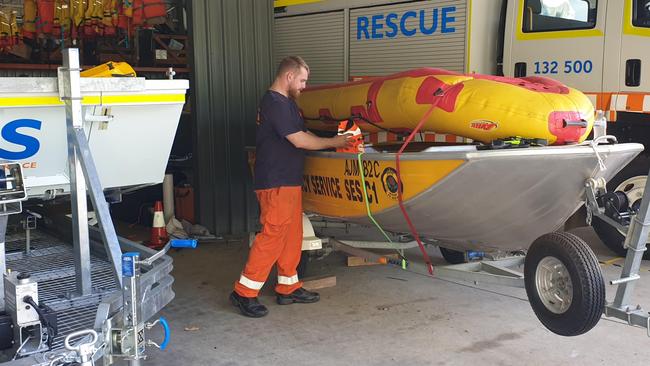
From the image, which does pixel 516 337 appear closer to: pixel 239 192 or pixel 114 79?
pixel 114 79

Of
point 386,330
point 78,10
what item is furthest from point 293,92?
point 78,10

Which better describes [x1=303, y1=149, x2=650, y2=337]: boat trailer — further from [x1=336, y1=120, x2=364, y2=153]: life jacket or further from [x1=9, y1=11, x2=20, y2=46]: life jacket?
[x1=9, y1=11, x2=20, y2=46]: life jacket

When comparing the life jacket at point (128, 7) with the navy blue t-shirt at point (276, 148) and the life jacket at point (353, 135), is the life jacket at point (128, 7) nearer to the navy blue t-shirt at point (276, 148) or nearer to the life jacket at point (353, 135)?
the navy blue t-shirt at point (276, 148)

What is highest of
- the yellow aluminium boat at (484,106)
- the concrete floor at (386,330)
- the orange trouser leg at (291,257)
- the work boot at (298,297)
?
the yellow aluminium boat at (484,106)

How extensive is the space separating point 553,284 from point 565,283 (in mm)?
87

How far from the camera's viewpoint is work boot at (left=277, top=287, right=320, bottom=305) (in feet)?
15.0

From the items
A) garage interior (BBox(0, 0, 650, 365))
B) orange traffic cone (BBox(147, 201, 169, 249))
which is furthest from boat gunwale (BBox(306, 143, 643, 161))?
orange traffic cone (BBox(147, 201, 169, 249))

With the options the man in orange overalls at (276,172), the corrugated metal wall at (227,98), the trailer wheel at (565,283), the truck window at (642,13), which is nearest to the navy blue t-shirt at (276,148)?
the man in orange overalls at (276,172)

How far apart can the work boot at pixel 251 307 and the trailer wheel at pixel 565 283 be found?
1.72 m

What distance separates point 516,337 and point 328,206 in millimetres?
1417

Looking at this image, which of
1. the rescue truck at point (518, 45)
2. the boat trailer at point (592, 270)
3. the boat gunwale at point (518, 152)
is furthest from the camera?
the rescue truck at point (518, 45)

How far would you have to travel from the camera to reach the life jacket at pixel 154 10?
7602 millimetres

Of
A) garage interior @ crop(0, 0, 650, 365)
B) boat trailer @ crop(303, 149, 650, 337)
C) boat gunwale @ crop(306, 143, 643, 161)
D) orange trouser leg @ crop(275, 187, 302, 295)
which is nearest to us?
boat trailer @ crop(303, 149, 650, 337)

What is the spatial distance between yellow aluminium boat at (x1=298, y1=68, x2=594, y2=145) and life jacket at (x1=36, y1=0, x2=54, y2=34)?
16.9 ft
